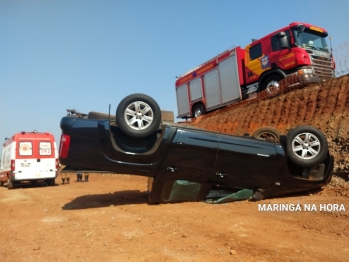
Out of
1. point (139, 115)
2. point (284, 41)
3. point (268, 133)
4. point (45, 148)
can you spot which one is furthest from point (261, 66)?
point (45, 148)

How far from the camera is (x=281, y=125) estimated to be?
945 centimetres

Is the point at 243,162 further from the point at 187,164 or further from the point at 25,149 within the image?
the point at 25,149

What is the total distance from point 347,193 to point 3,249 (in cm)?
573

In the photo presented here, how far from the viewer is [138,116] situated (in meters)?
5.13

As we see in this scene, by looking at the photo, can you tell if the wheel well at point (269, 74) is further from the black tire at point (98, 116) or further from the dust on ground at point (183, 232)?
the black tire at point (98, 116)

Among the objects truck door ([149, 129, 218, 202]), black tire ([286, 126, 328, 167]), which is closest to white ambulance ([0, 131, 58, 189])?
truck door ([149, 129, 218, 202])

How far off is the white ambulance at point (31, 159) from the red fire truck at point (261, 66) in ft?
25.7

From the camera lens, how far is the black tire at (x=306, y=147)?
5.49 metres

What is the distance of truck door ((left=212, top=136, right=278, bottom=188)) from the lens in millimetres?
5395

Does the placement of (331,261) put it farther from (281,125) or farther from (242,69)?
(242,69)

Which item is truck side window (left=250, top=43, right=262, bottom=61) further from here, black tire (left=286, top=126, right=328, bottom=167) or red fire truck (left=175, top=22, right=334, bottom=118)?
black tire (left=286, top=126, right=328, bottom=167)

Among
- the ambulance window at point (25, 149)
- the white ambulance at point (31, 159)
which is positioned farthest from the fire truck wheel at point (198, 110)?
the ambulance window at point (25, 149)

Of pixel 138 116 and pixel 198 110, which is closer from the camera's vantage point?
pixel 138 116

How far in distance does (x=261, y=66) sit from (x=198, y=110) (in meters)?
5.41
